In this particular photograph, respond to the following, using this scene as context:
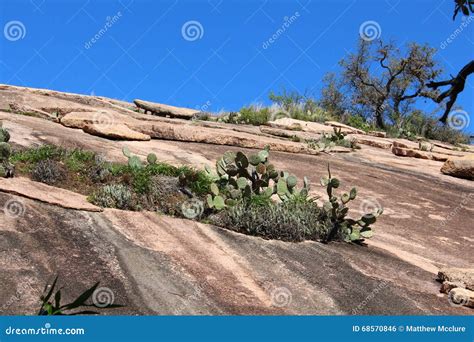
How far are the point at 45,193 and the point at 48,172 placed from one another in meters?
1.13

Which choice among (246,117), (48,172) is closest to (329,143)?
(246,117)

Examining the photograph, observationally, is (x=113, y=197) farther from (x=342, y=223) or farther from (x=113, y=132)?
(x=113, y=132)

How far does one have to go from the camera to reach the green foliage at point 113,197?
7.62 m

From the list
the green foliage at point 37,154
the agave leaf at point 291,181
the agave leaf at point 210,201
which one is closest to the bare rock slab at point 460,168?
the agave leaf at point 291,181

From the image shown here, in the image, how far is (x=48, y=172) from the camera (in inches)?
333

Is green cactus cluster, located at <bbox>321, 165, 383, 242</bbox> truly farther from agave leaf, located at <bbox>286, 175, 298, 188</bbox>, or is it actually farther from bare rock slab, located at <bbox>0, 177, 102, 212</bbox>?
bare rock slab, located at <bbox>0, 177, 102, 212</bbox>

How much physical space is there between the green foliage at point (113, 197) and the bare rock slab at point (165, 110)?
10.6 m

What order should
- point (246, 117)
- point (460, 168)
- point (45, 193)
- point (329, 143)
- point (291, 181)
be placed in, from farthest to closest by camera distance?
point (246, 117)
point (329, 143)
point (460, 168)
point (291, 181)
point (45, 193)

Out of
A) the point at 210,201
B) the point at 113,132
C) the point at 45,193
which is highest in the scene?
the point at 113,132

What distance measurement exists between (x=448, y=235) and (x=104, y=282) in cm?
576

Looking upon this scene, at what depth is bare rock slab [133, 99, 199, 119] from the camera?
18484 millimetres

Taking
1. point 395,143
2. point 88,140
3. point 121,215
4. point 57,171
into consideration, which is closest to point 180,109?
point 395,143

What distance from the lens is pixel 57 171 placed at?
859 centimetres

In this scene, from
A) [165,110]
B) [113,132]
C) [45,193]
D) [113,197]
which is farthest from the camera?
[165,110]
